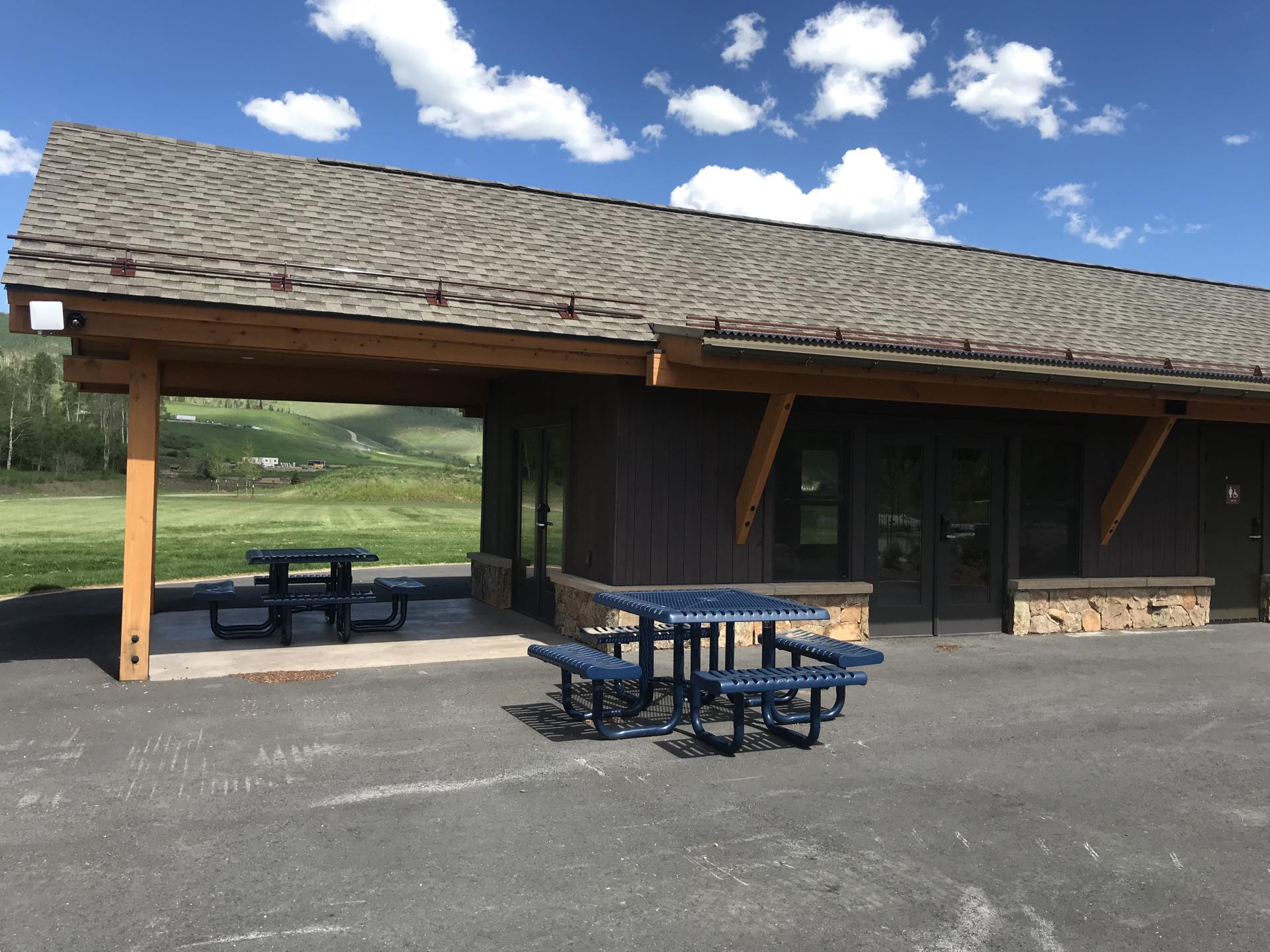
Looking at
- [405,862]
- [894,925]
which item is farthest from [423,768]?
[894,925]

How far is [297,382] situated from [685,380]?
5586mm

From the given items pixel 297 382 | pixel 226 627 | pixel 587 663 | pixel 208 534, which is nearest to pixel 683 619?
pixel 587 663

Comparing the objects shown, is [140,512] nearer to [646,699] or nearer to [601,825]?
[646,699]

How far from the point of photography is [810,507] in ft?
32.6

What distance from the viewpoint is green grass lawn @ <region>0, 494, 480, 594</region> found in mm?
16984

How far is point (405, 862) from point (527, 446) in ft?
25.1

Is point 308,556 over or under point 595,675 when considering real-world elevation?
over

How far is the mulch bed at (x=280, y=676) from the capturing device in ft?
25.0

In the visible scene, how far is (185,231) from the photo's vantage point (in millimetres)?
8758

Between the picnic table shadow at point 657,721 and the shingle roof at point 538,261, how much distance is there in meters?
3.19

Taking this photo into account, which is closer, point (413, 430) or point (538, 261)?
point (538, 261)

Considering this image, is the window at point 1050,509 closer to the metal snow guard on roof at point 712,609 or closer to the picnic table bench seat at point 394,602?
the metal snow guard on roof at point 712,609

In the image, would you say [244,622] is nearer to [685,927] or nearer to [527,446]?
[527,446]

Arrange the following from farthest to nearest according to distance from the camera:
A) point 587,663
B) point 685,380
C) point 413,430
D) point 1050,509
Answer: point 413,430
point 1050,509
point 685,380
point 587,663
